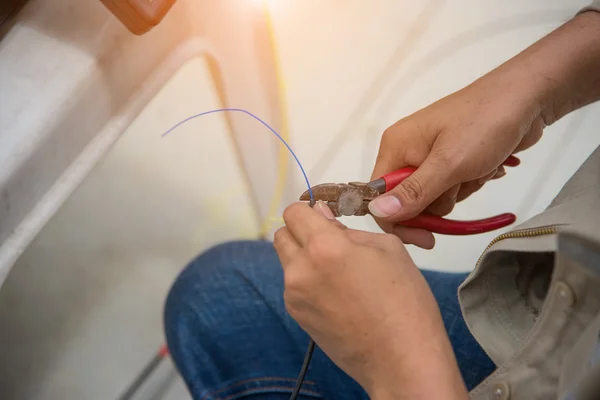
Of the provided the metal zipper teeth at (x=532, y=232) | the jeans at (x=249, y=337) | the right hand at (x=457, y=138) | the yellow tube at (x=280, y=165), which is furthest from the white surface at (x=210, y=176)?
the metal zipper teeth at (x=532, y=232)

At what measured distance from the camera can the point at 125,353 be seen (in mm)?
881

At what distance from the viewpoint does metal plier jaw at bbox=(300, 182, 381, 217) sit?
0.47 m

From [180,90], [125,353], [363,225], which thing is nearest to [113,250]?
[125,353]

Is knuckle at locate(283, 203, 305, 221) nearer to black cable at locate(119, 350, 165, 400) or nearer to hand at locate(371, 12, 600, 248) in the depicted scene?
hand at locate(371, 12, 600, 248)

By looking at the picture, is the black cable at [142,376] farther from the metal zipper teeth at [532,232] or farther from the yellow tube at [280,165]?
the metal zipper teeth at [532,232]

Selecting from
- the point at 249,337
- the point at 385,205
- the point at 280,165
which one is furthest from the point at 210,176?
the point at 385,205

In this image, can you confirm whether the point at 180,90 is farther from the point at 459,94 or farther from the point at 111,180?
the point at 459,94

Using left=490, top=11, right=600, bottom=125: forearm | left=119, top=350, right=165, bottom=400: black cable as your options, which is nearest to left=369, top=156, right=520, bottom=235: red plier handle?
left=490, top=11, right=600, bottom=125: forearm

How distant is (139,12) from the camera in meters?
0.40

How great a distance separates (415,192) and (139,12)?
0.27 metres

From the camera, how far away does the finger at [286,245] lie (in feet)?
1.27

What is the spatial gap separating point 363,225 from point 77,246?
1.73 ft

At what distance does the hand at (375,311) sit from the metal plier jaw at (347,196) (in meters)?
0.09

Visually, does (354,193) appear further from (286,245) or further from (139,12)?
(139,12)
